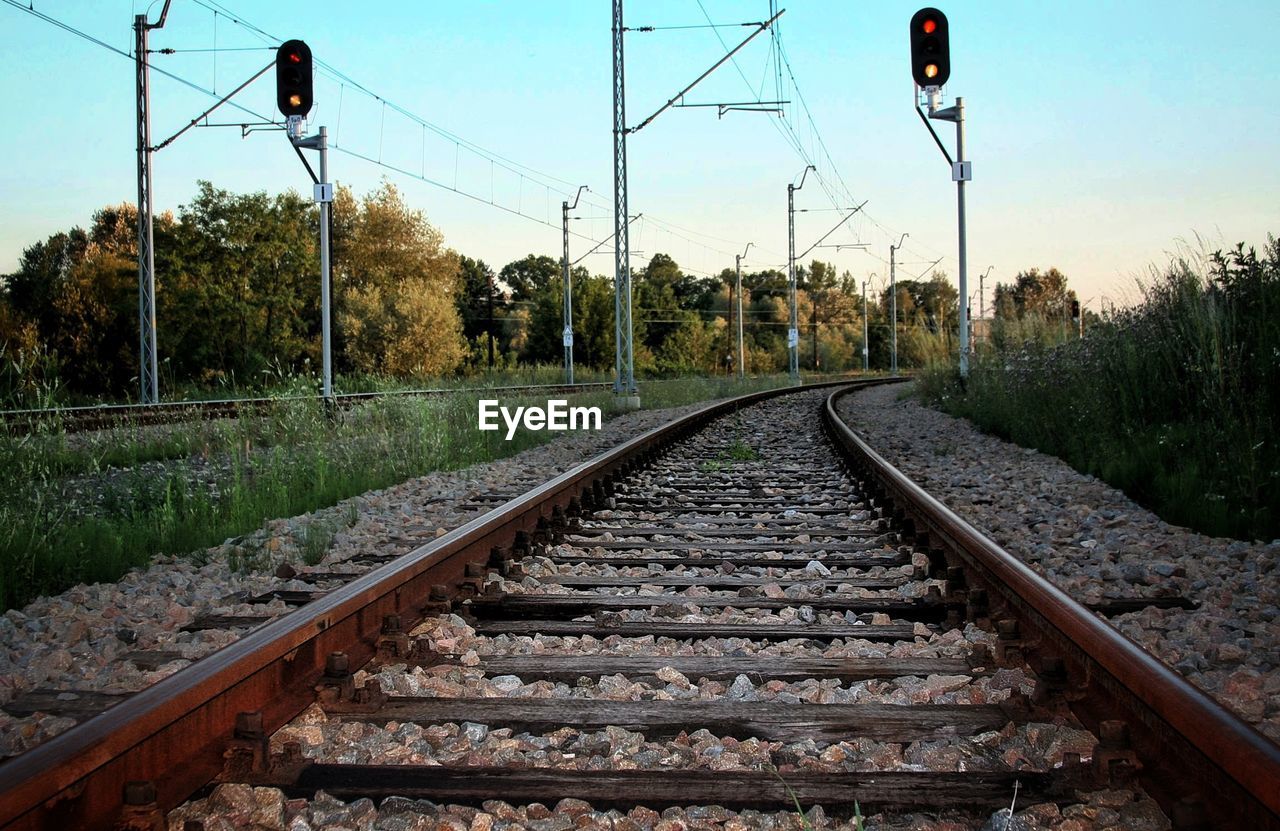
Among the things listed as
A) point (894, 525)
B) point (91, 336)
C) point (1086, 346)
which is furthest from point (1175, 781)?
point (91, 336)

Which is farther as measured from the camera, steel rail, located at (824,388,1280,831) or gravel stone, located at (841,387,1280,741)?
gravel stone, located at (841,387,1280,741)

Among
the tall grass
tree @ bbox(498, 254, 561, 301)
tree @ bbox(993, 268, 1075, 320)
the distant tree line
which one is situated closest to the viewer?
the tall grass

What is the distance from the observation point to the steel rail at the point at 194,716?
6.20 ft

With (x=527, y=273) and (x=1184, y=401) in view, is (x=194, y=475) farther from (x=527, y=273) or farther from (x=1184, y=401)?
(x=527, y=273)

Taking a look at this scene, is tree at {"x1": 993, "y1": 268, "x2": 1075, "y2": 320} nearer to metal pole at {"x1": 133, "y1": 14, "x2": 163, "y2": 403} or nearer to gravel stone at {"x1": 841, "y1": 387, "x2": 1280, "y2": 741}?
gravel stone at {"x1": 841, "y1": 387, "x2": 1280, "y2": 741}

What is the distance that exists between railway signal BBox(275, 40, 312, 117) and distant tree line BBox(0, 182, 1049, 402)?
1287cm

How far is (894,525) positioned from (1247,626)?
2525mm

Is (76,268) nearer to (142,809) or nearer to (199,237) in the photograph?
(199,237)

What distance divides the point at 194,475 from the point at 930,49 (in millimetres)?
10776

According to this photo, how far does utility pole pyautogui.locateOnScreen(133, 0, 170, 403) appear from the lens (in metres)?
19.4

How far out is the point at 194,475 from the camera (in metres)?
9.20

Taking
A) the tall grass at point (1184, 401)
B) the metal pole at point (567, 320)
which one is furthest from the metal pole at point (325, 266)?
the metal pole at point (567, 320)

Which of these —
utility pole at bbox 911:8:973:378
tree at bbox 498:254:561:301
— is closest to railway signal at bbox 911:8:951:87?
utility pole at bbox 911:8:973:378

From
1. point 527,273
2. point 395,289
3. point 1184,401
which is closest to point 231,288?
point 395,289
